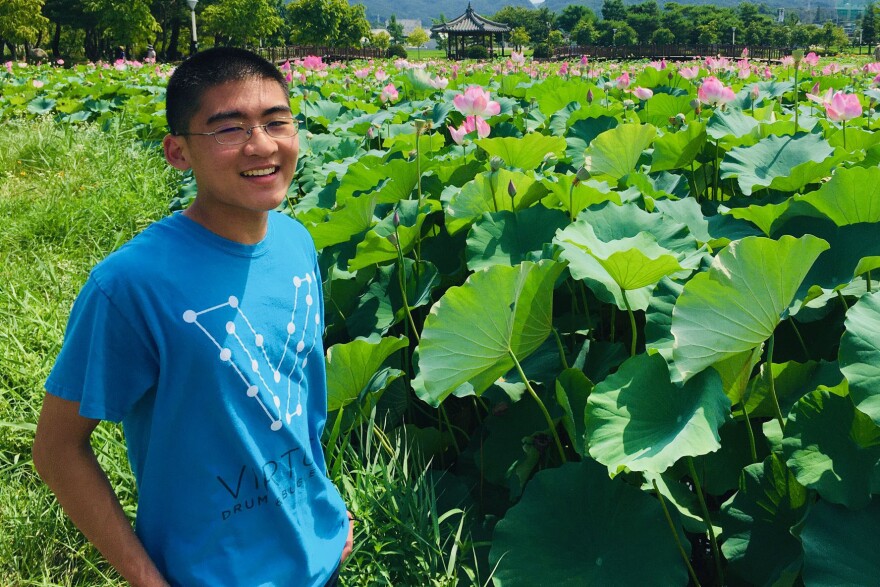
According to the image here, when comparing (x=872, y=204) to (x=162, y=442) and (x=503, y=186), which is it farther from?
(x=162, y=442)

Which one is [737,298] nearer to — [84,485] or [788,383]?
[788,383]

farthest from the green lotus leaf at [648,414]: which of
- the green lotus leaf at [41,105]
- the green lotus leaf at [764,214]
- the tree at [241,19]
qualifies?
the tree at [241,19]

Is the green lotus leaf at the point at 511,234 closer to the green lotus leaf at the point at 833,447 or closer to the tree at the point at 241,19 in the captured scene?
the green lotus leaf at the point at 833,447

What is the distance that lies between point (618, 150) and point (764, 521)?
1.17 meters

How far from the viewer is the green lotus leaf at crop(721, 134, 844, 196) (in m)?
1.92

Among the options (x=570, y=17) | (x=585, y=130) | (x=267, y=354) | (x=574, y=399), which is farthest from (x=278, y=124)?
(x=570, y=17)

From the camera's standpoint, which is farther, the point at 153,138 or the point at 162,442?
the point at 153,138

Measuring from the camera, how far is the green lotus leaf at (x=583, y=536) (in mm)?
1269

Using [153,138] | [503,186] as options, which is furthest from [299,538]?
[153,138]

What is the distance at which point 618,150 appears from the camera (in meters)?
2.17

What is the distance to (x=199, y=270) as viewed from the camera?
1.00 meters

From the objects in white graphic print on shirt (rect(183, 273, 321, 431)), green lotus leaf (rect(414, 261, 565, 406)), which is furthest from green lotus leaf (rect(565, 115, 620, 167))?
white graphic print on shirt (rect(183, 273, 321, 431))

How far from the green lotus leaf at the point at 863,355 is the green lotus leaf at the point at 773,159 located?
0.89 m

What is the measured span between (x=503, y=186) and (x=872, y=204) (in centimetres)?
81
